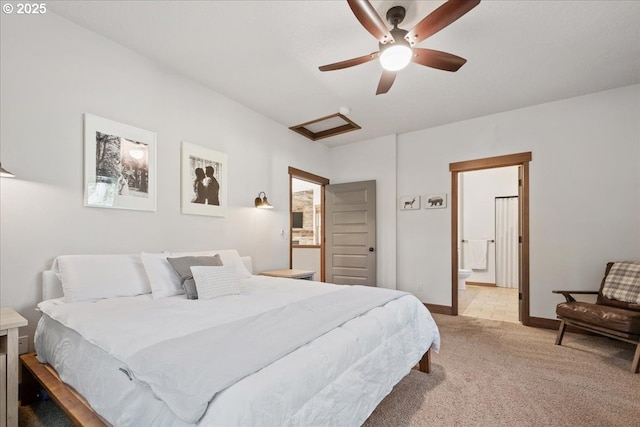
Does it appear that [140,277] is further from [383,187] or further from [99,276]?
[383,187]

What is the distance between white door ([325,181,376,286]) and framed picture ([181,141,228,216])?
7.51 feet

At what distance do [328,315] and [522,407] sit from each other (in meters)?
1.47

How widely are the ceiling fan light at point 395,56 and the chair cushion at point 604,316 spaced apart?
9.16 feet

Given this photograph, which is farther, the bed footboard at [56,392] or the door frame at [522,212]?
the door frame at [522,212]

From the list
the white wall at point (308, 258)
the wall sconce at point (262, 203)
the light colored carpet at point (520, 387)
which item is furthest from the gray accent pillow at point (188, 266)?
the white wall at point (308, 258)

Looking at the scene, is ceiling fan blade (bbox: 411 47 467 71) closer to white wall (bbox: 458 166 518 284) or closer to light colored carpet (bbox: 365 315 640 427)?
light colored carpet (bbox: 365 315 640 427)

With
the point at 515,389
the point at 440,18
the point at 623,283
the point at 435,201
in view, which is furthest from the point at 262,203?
the point at 623,283

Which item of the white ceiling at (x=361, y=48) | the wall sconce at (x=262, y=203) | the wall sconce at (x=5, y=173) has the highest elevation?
the white ceiling at (x=361, y=48)


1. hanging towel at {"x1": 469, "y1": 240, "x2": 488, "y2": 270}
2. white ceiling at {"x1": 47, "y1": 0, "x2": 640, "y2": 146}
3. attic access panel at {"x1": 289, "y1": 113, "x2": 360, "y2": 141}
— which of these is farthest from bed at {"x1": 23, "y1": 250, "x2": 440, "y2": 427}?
hanging towel at {"x1": 469, "y1": 240, "x2": 488, "y2": 270}

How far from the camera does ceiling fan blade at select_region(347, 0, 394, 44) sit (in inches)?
68.8

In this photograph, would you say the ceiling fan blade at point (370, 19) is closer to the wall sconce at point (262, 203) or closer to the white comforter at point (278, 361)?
the white comforter at point (278, 361)

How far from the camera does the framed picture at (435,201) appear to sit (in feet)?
14.6

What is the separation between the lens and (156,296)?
222cm

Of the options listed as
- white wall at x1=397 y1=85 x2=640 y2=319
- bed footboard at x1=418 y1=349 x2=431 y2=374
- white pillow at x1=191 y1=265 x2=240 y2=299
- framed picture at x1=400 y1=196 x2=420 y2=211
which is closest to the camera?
white pillow at x1=191 y1=265 x2=240 y2=299
